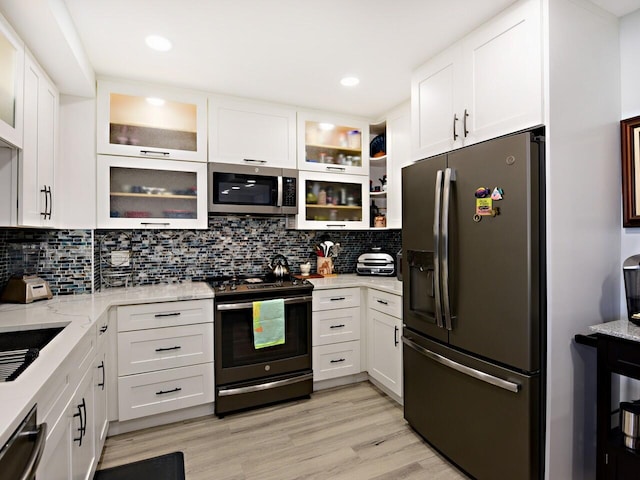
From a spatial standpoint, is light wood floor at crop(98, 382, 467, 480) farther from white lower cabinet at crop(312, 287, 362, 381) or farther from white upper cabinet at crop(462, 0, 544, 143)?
white upper cabinet at crop(462, 0, 544, 143)

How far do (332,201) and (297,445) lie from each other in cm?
205

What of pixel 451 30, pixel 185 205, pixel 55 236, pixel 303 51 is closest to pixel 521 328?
pixel 451 30

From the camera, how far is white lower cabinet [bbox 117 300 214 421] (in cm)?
225

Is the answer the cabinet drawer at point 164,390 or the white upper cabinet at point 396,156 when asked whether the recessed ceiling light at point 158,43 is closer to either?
the white upper cabinet at point 396,156

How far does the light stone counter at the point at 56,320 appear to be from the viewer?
35.8 inches

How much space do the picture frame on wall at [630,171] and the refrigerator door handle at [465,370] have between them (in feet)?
3.49

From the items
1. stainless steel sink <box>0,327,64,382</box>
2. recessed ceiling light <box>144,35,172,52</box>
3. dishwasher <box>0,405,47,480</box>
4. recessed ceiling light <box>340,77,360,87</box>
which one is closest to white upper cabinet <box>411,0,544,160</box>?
recessed ceiling light <box>340,77,360,87</box>

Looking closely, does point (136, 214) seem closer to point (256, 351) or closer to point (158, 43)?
point (158, 43)

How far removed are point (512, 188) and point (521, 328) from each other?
646mm

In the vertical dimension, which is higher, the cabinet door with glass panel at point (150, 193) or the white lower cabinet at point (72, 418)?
the cabinet door with glass panel at point (150, 193)

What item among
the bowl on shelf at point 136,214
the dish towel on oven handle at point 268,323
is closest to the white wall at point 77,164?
the bowl on shelf at point 136,214

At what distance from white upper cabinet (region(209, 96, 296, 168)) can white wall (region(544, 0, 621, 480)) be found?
2002 millimetres

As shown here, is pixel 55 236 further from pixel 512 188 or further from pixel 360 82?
pixel 512 188

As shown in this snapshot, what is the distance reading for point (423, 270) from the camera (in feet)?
6.87
